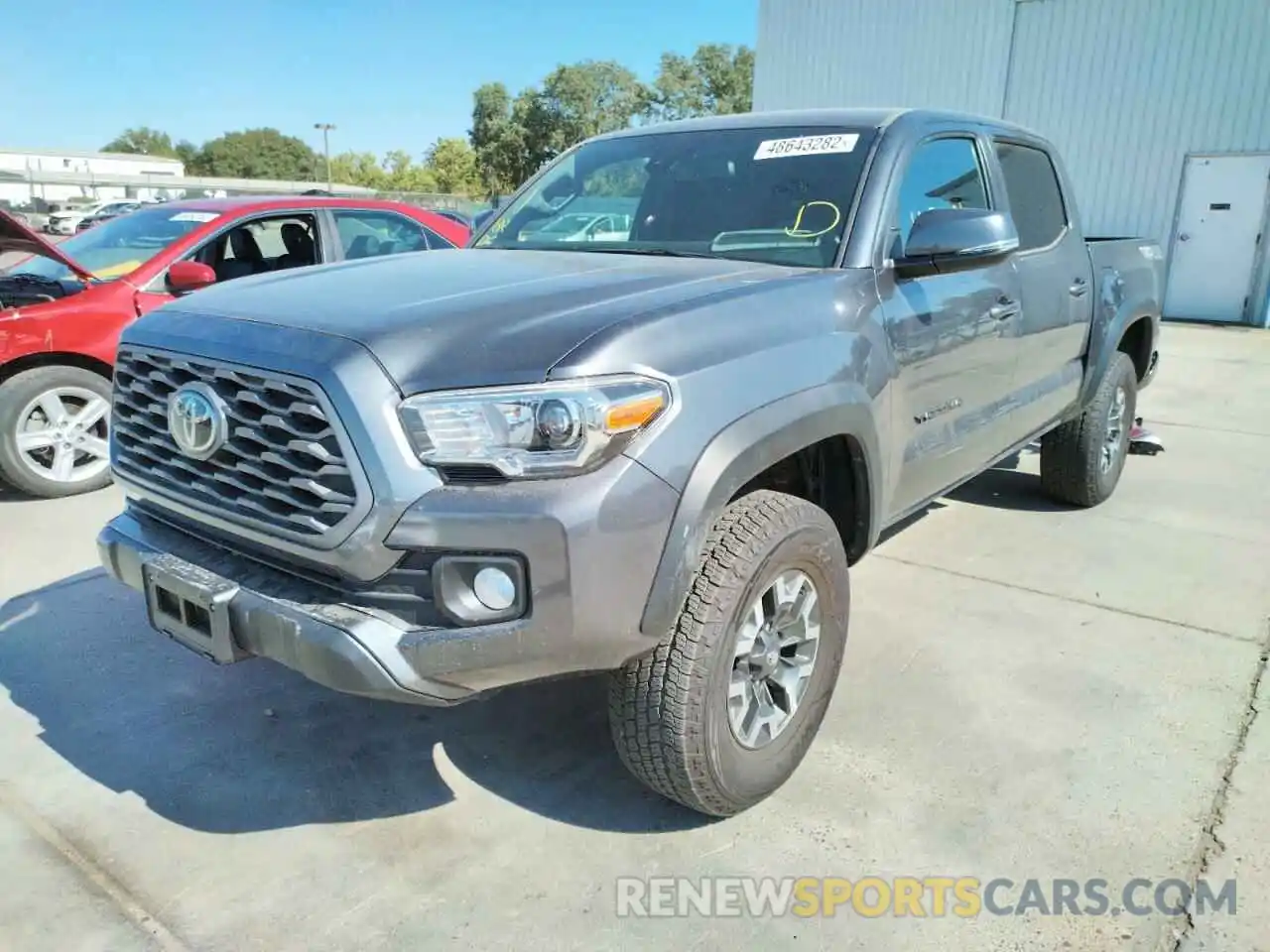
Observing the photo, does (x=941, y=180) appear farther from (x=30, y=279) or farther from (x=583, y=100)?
(x=583, y=100)

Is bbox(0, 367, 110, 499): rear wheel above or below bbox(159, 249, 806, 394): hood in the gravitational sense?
below

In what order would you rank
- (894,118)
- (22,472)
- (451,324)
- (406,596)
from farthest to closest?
(22,472)
(894,118)
(451,324)
(406,596)

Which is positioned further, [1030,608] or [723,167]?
[1030,608]

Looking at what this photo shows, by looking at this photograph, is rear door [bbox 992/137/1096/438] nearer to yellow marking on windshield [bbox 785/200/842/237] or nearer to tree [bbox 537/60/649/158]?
yellow marking on windshield [bbox 785/200/842/237]

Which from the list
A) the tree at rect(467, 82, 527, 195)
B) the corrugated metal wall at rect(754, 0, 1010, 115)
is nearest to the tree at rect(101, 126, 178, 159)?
the tree at rect(467, 82, 527, 195)

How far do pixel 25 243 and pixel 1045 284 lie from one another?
5276 millimetres

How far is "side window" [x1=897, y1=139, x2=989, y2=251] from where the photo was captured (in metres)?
3.24

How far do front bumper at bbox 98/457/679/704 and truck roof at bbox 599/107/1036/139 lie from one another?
1.92 m

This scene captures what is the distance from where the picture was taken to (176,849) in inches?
98.0

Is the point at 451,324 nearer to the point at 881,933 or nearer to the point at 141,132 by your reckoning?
the point at 881,933

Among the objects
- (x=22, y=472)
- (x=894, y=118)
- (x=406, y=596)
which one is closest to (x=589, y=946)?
(x=406, y=596)

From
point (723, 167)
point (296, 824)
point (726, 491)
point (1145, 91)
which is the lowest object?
point (296, 824)

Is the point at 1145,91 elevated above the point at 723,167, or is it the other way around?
the point at 1145,91

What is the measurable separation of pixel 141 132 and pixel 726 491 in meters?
158
